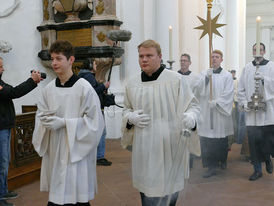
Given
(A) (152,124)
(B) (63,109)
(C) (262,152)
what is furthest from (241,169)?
(B) (63,109)

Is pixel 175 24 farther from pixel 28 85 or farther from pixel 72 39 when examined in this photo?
pixel 28 85

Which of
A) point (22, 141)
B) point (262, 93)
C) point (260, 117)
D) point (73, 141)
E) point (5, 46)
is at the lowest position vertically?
point (22, 141)

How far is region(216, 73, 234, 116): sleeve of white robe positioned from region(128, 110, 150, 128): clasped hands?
2.68 meters

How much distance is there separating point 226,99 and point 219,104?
0.15 metres

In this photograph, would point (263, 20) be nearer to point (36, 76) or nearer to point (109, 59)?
point (109, 59)


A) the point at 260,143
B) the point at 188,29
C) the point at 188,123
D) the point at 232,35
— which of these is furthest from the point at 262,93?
the point at 232,35

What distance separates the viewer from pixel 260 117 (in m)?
5.01

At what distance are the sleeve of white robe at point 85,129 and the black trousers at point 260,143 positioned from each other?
2.83 meters

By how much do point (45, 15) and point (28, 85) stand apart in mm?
4806

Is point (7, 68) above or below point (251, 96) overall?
above

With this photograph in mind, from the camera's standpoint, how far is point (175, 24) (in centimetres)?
888

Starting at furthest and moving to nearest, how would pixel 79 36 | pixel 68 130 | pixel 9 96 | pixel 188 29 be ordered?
1. pixel 188 29
2. pixel 79 36
3. pixel 9 96
4. pixel 68 130

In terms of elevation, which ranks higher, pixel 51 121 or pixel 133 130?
pixel 51 121

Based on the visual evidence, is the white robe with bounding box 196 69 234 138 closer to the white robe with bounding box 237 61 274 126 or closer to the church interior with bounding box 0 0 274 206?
the white robe with bounding box 237 61 274 126
